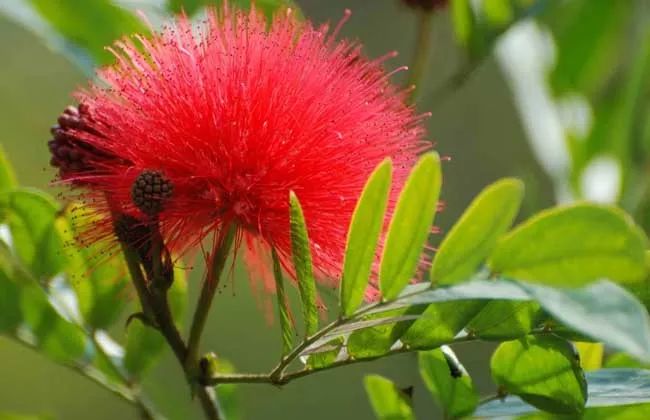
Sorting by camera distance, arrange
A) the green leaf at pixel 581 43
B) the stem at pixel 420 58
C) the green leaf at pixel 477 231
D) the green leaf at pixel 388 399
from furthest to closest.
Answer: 1. the green leaf at pixel 581 43
2. the stem at pixel 420 58
3. the green leaf at pixel 388 399
4. the green leaf at pixel 477 231

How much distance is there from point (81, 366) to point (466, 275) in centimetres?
70

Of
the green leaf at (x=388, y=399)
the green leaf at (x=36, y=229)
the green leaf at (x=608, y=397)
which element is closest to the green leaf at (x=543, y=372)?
the green leaf at (x=608, y=397)

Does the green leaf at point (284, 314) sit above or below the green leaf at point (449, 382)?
above

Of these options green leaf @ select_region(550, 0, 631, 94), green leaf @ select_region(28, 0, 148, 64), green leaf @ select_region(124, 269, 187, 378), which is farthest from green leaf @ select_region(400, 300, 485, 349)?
green leaf @ select_region(550, 0, 631, 94)

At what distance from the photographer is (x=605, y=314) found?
813 millimetres

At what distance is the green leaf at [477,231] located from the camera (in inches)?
34.8

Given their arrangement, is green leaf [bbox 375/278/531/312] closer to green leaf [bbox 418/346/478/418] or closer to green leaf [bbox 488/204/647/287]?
green leaf [bbox 488/204/647/287]

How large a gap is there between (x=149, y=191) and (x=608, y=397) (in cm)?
49

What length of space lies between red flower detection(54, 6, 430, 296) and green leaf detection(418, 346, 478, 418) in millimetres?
144

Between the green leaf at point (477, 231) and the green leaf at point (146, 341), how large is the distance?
1.62 feet

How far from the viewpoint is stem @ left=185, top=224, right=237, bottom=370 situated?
3.82 ft

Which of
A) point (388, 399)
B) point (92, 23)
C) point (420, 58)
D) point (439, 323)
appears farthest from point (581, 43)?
point (439, 323)

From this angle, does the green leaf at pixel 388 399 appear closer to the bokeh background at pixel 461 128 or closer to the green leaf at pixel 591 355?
the green leaf at pixel 591 355

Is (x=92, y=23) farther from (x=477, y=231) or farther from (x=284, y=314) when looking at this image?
(x=477, y=231)
